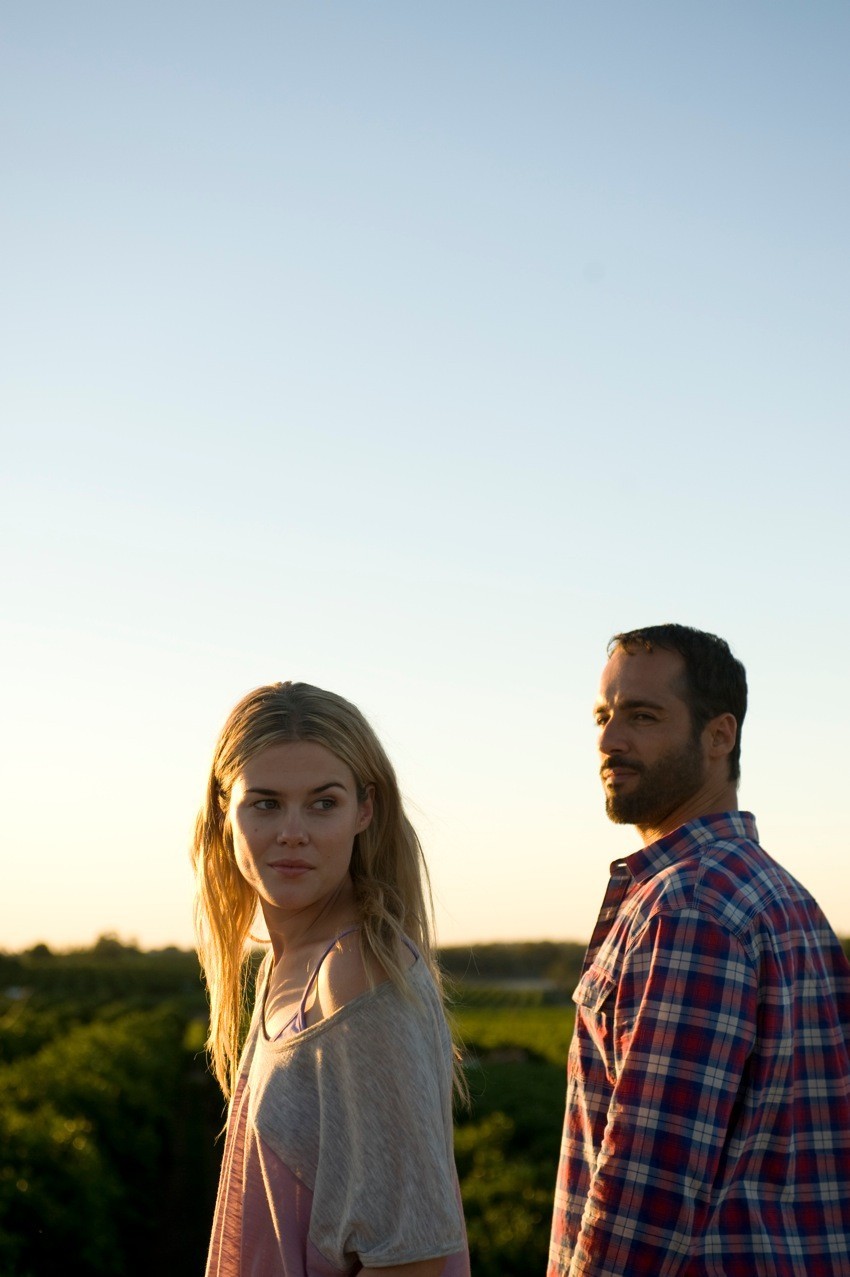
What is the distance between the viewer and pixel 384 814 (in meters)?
2.62

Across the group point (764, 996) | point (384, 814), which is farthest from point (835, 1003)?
point (384, 814)

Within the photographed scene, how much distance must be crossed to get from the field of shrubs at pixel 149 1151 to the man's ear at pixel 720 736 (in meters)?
0.84

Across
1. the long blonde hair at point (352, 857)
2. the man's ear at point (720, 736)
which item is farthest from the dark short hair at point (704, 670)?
the long blonde hair at point (352, 857)

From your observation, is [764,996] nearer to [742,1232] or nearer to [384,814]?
[742,1232]

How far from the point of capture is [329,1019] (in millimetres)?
2217

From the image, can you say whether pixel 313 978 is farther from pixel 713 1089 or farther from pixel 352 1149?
pixel 713 1089

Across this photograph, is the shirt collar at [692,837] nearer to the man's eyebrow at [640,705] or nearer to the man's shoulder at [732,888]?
the man's shoulder at [732,888]

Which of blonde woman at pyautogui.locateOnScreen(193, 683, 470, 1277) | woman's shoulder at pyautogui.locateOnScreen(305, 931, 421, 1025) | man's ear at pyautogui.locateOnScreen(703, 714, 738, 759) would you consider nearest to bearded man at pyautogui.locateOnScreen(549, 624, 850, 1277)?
man's ear at pyautogui.locateOnScreen(703, 714, 738, 759)

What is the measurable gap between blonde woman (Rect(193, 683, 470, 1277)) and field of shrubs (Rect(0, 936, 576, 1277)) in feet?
0.81

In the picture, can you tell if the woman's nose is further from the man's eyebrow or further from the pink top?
the man's eyebrow

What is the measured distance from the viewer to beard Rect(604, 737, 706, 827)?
10.2 ft

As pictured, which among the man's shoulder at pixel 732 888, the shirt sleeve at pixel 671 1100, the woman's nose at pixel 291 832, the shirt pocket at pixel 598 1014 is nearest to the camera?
the woman's nose at pixel 291 832

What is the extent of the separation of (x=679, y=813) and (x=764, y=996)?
1.79ft

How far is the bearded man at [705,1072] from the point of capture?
2.53 meters
